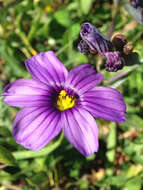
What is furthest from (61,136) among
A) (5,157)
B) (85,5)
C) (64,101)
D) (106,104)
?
(85,5)

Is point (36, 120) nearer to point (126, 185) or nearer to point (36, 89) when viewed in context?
point (36, 89)

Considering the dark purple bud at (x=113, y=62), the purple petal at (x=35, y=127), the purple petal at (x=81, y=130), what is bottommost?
the purple petal at (x=81, y=130)

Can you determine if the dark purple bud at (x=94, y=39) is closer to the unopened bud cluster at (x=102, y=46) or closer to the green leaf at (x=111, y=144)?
the unopened bud cluster at (x=102, y=46)

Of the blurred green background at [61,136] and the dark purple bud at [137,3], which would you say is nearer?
the dark purple bud at [137,3]

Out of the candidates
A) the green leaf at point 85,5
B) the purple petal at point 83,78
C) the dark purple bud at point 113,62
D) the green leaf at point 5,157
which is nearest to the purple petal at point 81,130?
the purple petal at point 83,78

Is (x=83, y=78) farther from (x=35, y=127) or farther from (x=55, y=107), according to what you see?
(x=35, y=127)

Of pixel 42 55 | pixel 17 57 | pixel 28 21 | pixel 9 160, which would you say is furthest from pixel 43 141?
pixel 28 21

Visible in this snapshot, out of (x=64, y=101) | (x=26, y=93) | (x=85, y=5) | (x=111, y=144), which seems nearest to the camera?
(x=26, y=93)
